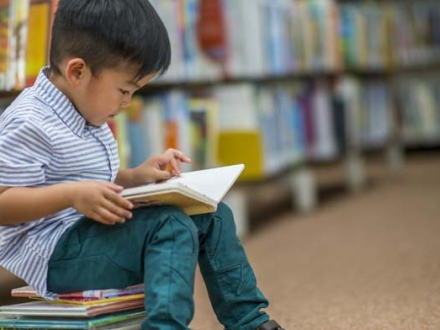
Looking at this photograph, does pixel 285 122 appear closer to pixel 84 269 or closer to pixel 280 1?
pixel 280 1

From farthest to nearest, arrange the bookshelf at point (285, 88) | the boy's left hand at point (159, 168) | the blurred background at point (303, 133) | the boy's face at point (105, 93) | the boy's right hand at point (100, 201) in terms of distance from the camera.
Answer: the bookshelf at point (285, 88), the blurred background at point (303, 133), the boy's left hand at point (159, 168), the boy's face at point (105, 93), the boy's right hand at point (100, 201)

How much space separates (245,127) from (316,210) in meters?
0.66

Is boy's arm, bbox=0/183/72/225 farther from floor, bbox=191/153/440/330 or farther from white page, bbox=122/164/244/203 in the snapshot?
floor, bbox=191/153/440/330

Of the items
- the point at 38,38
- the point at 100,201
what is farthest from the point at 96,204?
the point at 38,38

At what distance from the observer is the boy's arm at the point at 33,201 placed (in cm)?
110

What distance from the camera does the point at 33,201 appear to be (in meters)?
1.10

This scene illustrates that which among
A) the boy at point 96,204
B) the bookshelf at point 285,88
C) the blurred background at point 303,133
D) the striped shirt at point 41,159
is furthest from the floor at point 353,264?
the striped shirt at point 41,159

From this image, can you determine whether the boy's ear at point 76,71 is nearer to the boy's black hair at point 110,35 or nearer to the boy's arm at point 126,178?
the boy's black hair at point 110,35

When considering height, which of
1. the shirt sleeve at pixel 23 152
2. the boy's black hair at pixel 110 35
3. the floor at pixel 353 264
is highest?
the boy's black hair at pixel 110 35

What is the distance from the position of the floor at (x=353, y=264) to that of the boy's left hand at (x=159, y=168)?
0.34 metres

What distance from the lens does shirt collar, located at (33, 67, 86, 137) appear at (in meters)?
1.19

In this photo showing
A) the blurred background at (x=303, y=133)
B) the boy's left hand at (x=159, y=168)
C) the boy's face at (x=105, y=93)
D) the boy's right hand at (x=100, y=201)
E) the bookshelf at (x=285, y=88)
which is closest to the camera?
the boy's right hand at (x=100, y=201)

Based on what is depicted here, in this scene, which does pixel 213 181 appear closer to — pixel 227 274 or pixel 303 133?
pixel 227 274

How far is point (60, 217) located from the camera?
1198 mm
